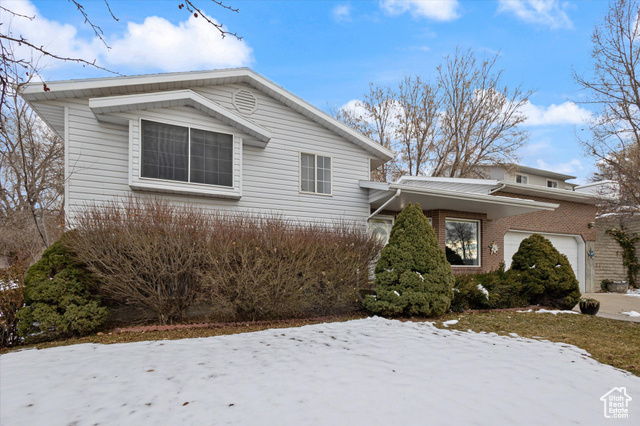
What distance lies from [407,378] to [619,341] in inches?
174

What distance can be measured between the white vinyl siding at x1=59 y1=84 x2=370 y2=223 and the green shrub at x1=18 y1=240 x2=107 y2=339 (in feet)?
4.12

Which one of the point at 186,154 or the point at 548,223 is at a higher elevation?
the point at 186,154

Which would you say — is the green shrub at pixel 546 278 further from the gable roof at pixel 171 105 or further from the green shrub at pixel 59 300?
the green shrub at pixel 59 300

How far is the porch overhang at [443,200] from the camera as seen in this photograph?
998 cm

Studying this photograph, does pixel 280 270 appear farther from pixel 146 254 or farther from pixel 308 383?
pixel 308 383

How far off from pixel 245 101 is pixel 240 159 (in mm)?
1927

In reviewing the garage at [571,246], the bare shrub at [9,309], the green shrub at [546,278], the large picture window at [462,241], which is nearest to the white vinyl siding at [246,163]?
the bare shrub at [9,309]

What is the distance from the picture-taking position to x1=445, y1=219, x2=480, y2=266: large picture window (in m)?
13.2

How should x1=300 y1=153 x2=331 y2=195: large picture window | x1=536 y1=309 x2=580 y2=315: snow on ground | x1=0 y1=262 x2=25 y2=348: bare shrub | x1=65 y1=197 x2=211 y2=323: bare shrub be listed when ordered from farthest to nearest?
x1=300 y1=153 x2=331 y2=195: large picture window, x1=536 y1=309 x2=580 y2=315: snow on ground, x1=65 y1=197 x2=211 y2=323: bare shrub, x1=0 y1=262 x2=25 y2=348: bare shrub

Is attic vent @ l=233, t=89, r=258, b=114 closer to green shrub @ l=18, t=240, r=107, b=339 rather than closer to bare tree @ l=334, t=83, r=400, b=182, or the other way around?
green shrub @ l=18, t=240, r=107, b=339

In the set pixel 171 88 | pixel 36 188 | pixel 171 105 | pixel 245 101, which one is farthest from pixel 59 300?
pixel 245 101

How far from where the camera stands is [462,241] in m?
13.4

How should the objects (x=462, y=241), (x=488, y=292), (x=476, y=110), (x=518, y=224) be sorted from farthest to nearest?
(x=476, y=110)
(x=518, y=224)
(x=462, y=241)
(x=488, y=292)

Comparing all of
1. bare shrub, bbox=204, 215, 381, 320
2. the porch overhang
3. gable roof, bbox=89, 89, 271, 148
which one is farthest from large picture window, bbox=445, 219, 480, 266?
gable roof, bbox=89, 89, 271, 148
